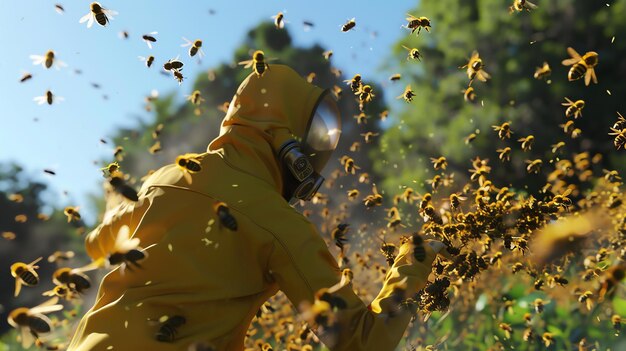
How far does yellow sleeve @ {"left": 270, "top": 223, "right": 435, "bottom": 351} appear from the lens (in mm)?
3166

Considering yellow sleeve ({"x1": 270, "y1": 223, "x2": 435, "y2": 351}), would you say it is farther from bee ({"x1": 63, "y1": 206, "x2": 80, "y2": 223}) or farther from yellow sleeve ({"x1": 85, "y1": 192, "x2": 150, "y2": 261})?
bee ({"x1": 63, "y1": 206, "x2": 80, "y2": 223})

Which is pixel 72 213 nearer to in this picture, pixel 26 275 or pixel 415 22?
pixel 26 275

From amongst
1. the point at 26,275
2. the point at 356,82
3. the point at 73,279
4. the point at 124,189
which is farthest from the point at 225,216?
the point at 356,82

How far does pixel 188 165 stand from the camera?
346cm

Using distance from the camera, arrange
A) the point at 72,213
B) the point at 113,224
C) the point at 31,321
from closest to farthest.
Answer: the point at 31,321 < the point at 113,224 < the point at 72,213

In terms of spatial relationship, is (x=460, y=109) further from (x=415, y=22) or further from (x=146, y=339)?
(x=146, y=339)

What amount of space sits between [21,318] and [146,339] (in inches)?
29.1

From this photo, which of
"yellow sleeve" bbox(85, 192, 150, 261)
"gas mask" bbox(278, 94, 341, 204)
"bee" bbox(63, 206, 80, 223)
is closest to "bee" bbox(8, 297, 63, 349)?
"yellow sleeve" bbox(85, 192, 150, 261)

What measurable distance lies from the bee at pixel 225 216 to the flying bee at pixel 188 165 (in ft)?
1.12

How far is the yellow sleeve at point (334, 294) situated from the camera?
3166 mm

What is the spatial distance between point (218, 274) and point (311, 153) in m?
1.23

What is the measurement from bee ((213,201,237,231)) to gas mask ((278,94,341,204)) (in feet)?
2.39

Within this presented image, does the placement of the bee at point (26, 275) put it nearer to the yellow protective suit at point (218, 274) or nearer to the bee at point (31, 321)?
the bee at point (31, 321)

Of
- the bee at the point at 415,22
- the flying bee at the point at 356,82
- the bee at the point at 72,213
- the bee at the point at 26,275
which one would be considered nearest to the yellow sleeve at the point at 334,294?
the bee at the point at 26,275
